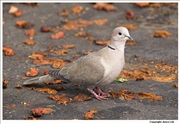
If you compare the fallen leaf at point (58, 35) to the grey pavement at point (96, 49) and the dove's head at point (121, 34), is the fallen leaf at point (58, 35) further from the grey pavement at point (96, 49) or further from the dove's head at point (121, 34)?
the dove's head at point (121, 34)

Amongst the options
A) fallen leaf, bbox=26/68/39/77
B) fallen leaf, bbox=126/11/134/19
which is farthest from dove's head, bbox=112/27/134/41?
fallen leaf, bbox=126/11/134/19

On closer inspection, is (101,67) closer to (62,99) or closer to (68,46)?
(62,99)

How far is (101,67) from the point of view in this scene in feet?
17.5

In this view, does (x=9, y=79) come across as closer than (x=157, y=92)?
No

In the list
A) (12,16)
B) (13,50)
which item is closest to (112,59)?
(13,50)

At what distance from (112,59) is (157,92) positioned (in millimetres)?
828

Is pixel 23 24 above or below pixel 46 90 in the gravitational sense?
above

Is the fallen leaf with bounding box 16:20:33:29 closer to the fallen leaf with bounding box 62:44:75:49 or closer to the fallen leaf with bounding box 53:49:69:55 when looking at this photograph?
the fallen leaf with bounding box 62:44:75:49

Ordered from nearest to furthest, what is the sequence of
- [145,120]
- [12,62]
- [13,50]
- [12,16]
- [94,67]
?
[145,120] < [94,67] < [12,62] < [13,50] < [12,16]

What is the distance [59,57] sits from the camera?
702 centimetres

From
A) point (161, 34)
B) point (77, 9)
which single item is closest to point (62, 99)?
point (161, 34)

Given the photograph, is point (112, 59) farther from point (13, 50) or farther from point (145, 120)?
point (13, 50)

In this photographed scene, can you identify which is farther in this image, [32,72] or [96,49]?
[96,49]

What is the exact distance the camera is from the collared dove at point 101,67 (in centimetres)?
536
